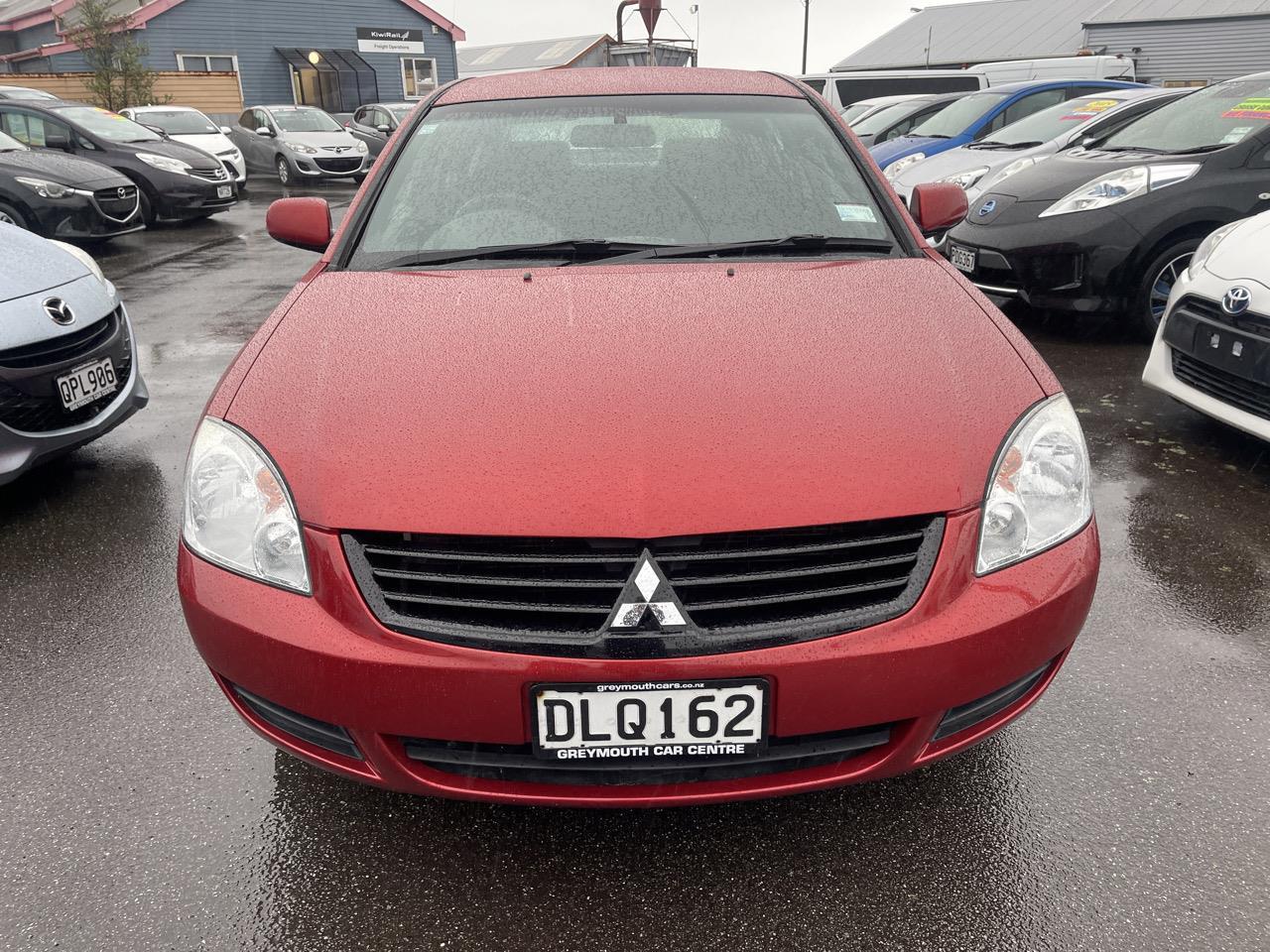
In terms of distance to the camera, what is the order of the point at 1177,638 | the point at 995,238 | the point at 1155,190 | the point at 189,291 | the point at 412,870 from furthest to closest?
1. the point at 189,291
2. the point at 995,238
3. the point at 1155,190
4. the point at 1177,638
5. the point at 412,870

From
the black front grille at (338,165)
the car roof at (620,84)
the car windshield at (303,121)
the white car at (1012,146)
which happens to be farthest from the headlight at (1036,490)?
the car windshield at (303,121)

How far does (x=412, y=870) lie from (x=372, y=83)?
109ft

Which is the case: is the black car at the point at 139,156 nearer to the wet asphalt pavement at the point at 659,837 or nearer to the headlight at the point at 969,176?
the headlight at the point at 969,176

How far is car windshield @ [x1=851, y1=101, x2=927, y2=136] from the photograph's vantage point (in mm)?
10941

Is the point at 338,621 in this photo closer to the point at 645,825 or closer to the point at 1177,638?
the point at 645,825

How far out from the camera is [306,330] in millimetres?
2006

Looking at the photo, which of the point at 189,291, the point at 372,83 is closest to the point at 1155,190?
the point at 189,291

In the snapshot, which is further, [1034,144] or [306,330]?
[1034,144]

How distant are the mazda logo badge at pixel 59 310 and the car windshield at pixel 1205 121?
5.62 metres

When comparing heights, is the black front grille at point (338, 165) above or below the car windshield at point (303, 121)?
below

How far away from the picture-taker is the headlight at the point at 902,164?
27.8ft

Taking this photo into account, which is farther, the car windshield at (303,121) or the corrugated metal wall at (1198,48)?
the corrugated metal wall at (1198,48)

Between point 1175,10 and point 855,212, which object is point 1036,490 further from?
point 1175,10

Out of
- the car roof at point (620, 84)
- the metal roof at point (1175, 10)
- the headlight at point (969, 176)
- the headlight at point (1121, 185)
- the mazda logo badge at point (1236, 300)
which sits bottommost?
the headlight at point (969, 176)
